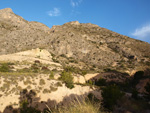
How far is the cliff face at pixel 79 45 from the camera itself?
74.2 m

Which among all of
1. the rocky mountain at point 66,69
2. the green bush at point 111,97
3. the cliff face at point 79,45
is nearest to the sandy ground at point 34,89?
the rocky mountain at point 66,69

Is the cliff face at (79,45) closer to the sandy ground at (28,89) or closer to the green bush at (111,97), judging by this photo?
the sandy ground at (28,89)

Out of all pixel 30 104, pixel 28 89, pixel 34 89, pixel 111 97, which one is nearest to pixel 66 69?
pixel 34 89

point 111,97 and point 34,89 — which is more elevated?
point 111,97

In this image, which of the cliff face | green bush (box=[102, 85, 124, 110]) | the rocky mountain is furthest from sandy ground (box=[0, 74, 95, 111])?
the cliff face

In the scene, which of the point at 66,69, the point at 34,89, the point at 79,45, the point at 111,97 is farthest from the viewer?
the point at 79,45

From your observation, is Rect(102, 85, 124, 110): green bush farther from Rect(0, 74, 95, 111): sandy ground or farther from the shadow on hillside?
the shadow on hillside

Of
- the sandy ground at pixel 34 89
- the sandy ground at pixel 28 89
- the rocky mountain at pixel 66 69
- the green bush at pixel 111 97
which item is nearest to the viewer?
the green bush at pixel 111 97

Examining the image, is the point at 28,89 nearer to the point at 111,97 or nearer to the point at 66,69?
the point at 111,97

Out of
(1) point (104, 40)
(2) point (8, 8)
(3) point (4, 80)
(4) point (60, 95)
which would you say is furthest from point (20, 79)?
(2) point (8, 8)

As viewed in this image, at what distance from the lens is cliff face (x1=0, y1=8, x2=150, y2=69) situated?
74250 millimetres

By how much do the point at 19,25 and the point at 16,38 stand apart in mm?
25704

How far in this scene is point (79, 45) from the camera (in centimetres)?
9244

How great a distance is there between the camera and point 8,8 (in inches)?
4916
